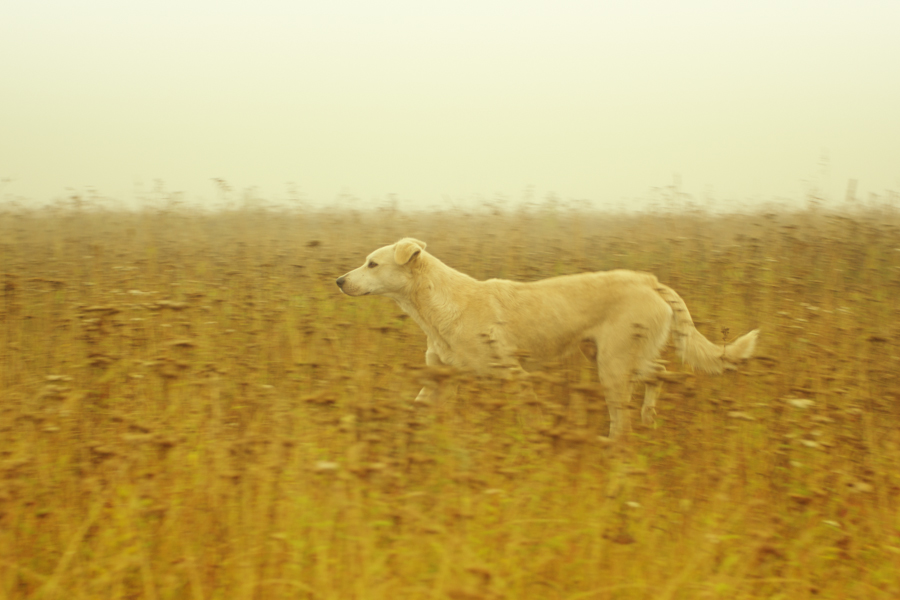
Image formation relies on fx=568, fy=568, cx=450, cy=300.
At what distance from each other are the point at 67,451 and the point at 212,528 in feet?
3.68

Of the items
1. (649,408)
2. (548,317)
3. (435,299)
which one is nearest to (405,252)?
(435,299)

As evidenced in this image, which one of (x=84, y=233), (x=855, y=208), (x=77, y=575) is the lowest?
(x=77, y=575)

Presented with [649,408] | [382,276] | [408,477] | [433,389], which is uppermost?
[382,276]

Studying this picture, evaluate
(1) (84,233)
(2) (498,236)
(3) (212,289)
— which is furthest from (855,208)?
(1) (84,233)

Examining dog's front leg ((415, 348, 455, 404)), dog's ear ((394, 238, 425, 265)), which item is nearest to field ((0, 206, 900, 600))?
dog's front leg ((415, 348, 455, 404))

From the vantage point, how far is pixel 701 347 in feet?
14.0

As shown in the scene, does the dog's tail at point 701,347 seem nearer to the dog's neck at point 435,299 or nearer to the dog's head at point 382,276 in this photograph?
the dog's neck at point 435,299

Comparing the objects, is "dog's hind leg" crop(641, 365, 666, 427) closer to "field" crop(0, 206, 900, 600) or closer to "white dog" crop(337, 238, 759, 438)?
"white dog" crop(337, 238, 759, 438)

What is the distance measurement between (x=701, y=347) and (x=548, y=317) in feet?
3.84

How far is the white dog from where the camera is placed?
14.4ft

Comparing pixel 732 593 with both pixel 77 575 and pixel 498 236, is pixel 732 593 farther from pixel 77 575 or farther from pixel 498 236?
pixel 498 236

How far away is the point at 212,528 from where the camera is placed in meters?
2.46

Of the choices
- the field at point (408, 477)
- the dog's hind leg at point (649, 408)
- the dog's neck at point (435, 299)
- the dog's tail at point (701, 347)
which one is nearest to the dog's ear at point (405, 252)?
the dog's neck at point (435, 299)

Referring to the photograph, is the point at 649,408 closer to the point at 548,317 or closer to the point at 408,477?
the point at 548,317
